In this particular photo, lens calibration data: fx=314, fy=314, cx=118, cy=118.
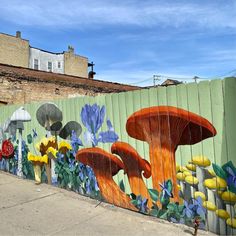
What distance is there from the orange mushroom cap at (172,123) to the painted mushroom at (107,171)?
2.45 feet

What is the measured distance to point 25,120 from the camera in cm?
816

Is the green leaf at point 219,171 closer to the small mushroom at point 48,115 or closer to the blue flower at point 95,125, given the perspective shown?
the blue flower at point 95,125

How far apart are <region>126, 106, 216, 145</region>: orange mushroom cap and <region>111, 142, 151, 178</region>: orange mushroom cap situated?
0.86ft

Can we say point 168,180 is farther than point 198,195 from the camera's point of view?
Yes

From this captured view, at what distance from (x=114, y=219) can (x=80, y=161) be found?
1.80 metres

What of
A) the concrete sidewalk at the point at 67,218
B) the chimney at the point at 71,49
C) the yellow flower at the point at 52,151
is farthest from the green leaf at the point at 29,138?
the chimney at the point at 71,49

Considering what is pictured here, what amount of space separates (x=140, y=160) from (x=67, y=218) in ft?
4.99

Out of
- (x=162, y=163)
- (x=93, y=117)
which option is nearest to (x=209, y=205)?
(x=162, y=163)

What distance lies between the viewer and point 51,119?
7.27m

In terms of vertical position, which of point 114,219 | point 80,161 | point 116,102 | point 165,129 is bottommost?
point 114,219


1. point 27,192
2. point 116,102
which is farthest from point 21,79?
point 116,102

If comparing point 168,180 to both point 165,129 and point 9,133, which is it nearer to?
point 165,129

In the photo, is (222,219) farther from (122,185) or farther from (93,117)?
(93,117)

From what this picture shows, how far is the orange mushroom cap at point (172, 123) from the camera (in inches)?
171
